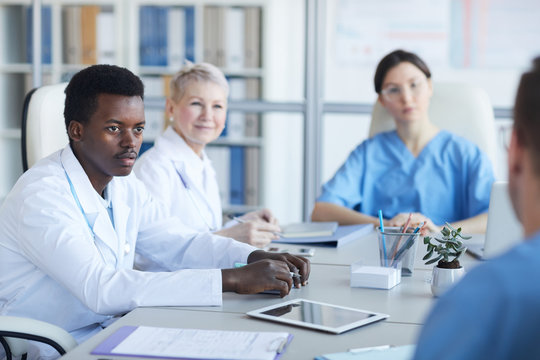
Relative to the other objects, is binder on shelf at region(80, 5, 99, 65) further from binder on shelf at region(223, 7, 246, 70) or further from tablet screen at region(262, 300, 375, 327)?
tablet screen at region(262, 300, 375, 327)

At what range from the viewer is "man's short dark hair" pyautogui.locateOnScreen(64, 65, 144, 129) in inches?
57.5

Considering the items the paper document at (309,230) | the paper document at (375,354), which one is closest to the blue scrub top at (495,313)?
the paper document at (375,354)

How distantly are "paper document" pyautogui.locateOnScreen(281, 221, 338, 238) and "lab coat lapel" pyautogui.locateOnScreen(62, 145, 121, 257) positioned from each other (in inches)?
23.5

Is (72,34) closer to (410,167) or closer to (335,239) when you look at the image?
(410,167)

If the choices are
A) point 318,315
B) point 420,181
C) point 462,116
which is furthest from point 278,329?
point 462,116

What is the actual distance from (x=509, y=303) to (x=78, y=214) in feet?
3.37

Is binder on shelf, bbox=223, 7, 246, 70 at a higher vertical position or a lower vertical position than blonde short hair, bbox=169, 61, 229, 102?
higher

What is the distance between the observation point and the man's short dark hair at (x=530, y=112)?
563 mm

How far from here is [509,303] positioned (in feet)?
1.66

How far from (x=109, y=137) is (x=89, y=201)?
0.46 feet

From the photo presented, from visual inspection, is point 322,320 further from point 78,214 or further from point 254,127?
point 254,127

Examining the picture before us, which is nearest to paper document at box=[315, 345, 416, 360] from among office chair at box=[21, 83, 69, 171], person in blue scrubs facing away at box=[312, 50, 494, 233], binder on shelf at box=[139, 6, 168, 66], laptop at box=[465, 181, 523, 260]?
laptop at box=[465, 181, 523, 260]

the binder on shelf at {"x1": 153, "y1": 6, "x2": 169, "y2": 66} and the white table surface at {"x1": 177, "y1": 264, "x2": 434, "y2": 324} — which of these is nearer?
the white table surface at {"x1": 177, "y1": 264, "x2": 434, "y2": 324}

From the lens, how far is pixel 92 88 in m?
1.46
